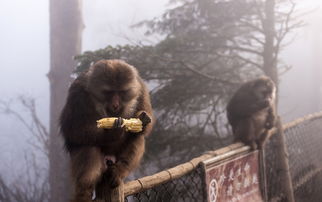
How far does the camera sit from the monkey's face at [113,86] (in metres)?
2.71

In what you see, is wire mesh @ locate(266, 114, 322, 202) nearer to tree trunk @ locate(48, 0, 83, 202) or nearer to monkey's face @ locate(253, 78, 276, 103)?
monkey's face @ locate(253, 78, 276, 103)

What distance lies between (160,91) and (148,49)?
0.87 m

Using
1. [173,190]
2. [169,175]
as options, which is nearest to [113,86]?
[169,175]

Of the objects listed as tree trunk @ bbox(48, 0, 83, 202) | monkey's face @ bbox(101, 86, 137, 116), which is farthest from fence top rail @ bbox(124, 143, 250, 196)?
tree trunk @ bbox(48, 0, 83, 202)

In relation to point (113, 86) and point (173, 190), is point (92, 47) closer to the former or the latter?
point (113, 86)

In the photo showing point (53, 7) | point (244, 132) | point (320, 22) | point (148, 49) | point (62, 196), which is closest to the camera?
point (244, 132)

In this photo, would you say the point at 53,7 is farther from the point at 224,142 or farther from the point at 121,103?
the point at 121,103

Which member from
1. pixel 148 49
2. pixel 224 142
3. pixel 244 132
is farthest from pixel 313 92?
pixel 244 132

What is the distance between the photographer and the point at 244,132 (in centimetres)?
494

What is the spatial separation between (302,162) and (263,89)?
117 centimetres

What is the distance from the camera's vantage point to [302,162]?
5.05 m

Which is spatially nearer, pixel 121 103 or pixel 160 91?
pixel 121 103

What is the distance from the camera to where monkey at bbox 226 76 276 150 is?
4882 millimetres

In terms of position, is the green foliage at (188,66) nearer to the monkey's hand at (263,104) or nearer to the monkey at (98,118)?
the monkey's hand at (263,104)
